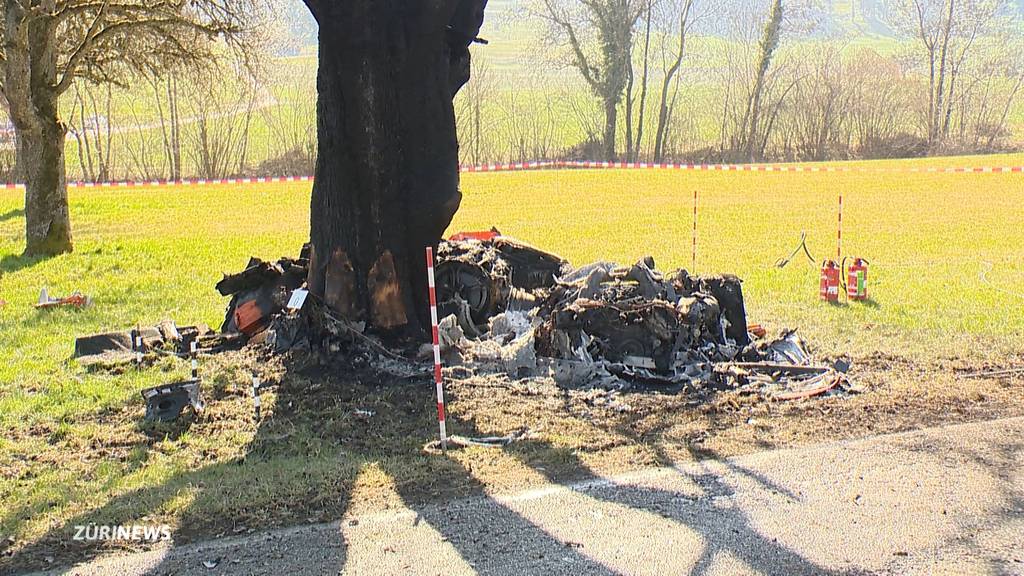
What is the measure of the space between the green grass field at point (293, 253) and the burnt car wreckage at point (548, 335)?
711 mm

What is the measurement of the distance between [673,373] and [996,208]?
2020 centimetres

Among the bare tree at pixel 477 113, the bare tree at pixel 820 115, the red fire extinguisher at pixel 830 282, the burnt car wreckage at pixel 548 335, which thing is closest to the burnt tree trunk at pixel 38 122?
the burnt car wreckage at pixel 548 335

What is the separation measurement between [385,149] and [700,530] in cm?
505

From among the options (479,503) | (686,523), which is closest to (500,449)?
(479,503)

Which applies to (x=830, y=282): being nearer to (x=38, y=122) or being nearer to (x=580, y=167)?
(x=38, y=122)

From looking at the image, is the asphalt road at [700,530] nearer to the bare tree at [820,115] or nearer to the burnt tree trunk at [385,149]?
the burnt tree trunk at [385,149]

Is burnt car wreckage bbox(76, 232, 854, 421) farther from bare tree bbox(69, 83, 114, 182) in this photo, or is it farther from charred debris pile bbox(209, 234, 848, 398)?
bare tree bbox(69, 83, 114, 182)

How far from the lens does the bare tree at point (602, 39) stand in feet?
176

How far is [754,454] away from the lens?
647cm

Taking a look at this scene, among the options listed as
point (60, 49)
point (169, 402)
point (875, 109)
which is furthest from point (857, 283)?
point (875, 109)

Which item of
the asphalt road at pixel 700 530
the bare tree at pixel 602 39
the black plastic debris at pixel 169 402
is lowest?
the asphalt road at pixel 700 530

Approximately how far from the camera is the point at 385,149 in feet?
29.0

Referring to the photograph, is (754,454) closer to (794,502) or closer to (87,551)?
(794,502)

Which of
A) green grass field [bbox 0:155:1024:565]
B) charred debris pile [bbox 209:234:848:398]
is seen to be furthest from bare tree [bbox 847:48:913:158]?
charred debris pile [bbox 209:234:848:398]
